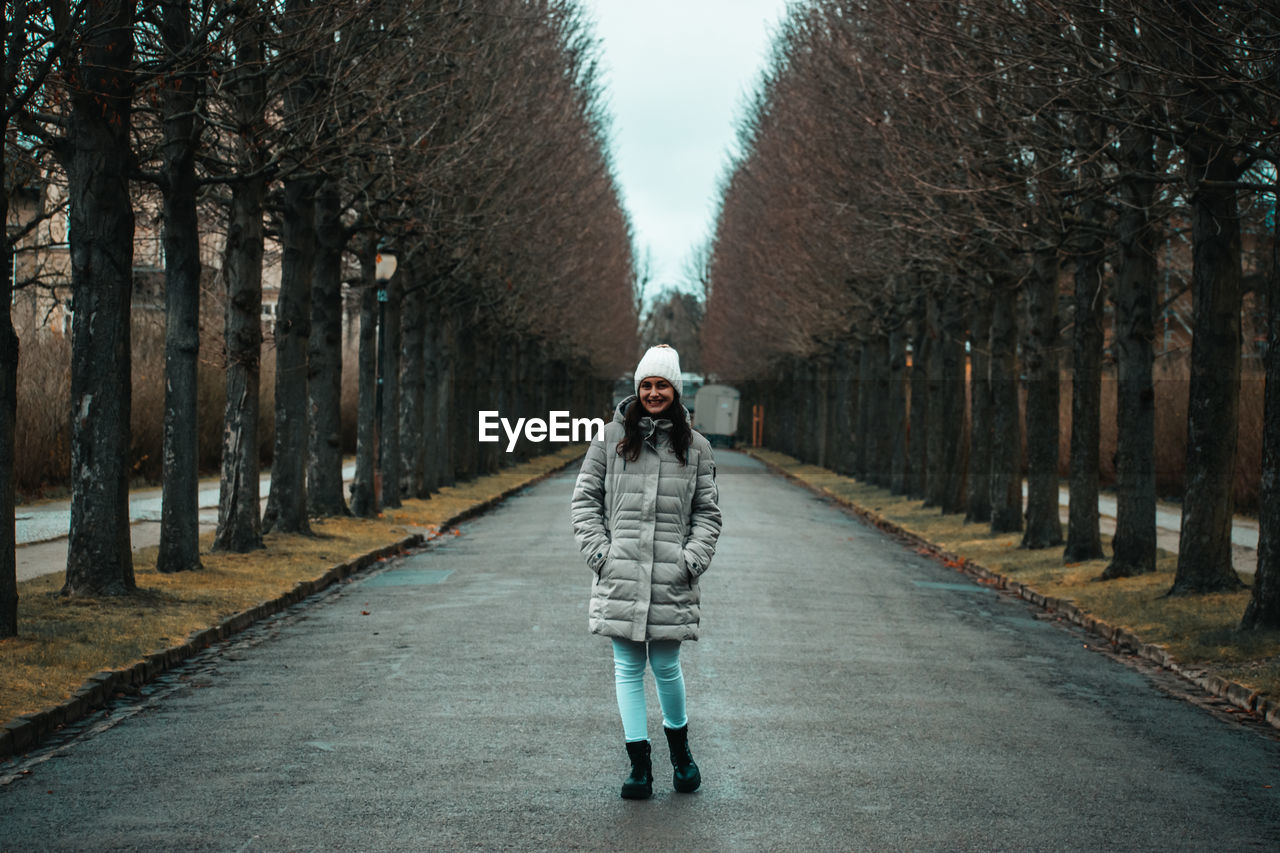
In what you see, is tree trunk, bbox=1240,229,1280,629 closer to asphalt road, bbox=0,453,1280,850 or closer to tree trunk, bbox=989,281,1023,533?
asphalt road, bbox=0,453,1280,850

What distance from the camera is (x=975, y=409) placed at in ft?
88.9

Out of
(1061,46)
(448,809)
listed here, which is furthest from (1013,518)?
(448,809)

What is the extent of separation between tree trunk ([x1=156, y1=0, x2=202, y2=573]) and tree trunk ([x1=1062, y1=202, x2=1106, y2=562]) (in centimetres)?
983

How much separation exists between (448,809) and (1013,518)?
59.8 ft

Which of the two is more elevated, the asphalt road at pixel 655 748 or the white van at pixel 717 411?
the white van at pixel 717 411

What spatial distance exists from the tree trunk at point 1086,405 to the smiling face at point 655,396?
42.0ft

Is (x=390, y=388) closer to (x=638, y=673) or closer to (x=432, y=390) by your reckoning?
(x=432, y=390)

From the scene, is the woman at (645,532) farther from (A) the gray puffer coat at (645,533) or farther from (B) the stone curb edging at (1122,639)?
(B) the stone curb edging at (1122,639)

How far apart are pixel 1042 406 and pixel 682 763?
15703mm

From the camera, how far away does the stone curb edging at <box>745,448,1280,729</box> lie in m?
10.4

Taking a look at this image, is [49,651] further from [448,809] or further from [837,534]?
[837,534]

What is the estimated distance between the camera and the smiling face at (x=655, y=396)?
7.01 meters

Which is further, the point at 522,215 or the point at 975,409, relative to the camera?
the point at 522,215

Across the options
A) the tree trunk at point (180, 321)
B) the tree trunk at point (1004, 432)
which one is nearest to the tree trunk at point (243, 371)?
the tree trunk at point (180, 321)
